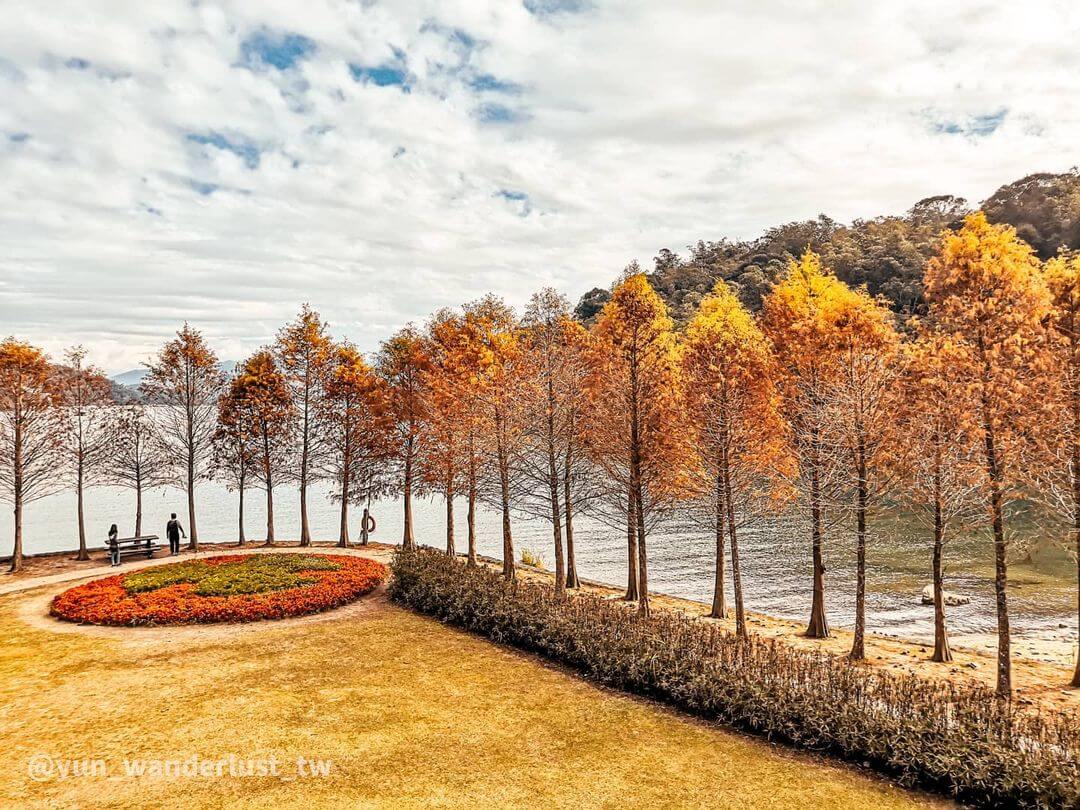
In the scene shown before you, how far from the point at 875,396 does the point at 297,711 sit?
15431 millimetres

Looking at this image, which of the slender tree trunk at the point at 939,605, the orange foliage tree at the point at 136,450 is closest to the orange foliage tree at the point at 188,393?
the orange foliage tree at the point at 136,450

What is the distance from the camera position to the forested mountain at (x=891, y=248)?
80500mm

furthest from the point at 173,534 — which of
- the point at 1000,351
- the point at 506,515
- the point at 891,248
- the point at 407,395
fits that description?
the point at 891,248

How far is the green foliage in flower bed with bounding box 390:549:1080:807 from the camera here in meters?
8.94

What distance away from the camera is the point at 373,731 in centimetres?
1110

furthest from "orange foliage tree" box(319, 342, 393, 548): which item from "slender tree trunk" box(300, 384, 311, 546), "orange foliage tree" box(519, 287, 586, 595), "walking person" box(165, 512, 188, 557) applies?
"orange foliage tree" box(519, 287, 586, 595)

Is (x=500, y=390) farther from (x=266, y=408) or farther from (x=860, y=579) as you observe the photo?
(x=266, y=408)

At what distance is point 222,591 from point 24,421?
13.7 meters

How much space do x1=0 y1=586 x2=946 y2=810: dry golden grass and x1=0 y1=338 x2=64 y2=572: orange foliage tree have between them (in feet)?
43.9

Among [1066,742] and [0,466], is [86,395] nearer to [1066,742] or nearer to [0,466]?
[0,466]

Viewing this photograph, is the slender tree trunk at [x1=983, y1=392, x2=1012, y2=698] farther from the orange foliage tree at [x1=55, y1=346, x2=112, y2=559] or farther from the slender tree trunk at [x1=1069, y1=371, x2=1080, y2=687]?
the orange foliage tree at [x1=55, y1=346, x2=112, y2=559]

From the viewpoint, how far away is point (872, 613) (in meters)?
25.3

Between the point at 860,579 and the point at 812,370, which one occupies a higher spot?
the point at 812,370

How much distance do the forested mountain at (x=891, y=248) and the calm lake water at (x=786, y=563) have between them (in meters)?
27.3
